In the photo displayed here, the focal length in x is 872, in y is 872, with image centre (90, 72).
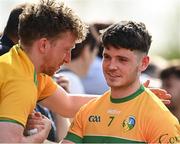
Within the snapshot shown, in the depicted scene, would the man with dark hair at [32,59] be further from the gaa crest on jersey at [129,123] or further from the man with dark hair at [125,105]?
the gaa crest on jersey at [129,123]

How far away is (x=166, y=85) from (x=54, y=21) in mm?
4186

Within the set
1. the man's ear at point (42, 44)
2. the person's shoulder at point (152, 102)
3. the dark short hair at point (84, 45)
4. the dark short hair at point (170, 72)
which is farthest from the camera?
the dark short hair at point (170, 72)

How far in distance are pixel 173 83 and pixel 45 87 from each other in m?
3.70

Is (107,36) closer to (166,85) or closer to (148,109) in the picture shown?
(148,109)

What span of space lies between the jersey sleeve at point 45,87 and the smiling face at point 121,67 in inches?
30.4

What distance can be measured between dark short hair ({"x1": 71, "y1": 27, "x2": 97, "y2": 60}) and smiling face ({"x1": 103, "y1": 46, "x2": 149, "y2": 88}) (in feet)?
11.6

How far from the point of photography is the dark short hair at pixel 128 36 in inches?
227

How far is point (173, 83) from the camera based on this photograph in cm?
1005

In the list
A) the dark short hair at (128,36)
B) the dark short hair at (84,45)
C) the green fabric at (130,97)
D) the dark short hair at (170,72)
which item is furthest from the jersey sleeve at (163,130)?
the dark short hair at (170,72)

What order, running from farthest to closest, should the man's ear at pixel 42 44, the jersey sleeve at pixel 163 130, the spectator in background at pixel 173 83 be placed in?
the spectator in background at pixel 173 83 < the man's ear at pixel 42 44 < the jersey sleeve at pixel 163 130

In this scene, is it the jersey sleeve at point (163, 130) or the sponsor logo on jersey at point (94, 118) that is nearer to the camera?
the jersey sleeve at point (163, 130)

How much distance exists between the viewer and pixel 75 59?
954 cm

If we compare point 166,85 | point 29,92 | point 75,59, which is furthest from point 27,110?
point 166,85

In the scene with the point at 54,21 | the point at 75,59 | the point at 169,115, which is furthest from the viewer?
the point at 75,59
